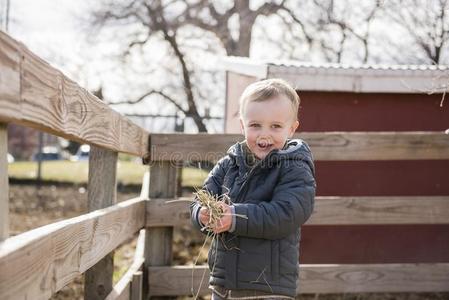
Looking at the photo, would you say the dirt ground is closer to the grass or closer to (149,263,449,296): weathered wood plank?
(149,263,449,296): weathered wood plank

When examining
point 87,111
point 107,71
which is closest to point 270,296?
point 87,111

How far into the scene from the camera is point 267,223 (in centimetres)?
266

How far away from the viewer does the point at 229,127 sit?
10391mm

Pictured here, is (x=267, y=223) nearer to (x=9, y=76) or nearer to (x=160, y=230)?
(x=9, y=76)

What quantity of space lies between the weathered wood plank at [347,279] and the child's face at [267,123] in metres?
1.99

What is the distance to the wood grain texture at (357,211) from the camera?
4684 mm

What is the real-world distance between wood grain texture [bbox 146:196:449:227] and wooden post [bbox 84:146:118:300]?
1179 mm

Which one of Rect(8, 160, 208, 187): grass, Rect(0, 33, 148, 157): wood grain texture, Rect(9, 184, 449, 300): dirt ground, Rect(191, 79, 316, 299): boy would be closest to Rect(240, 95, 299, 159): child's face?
Rect(191, 79, 316, 299): boy

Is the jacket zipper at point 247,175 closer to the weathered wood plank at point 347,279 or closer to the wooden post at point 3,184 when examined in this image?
the wooden post at point 3,184

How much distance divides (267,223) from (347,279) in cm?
229

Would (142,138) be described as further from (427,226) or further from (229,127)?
(229,127)

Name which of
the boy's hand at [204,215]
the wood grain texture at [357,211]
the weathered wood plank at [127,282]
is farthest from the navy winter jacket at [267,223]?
the wood grain texture at [357,211]

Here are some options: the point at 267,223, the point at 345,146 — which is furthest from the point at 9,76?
the point at 345,146

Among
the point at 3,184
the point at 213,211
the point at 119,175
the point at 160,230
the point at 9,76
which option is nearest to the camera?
the point at 9,76
